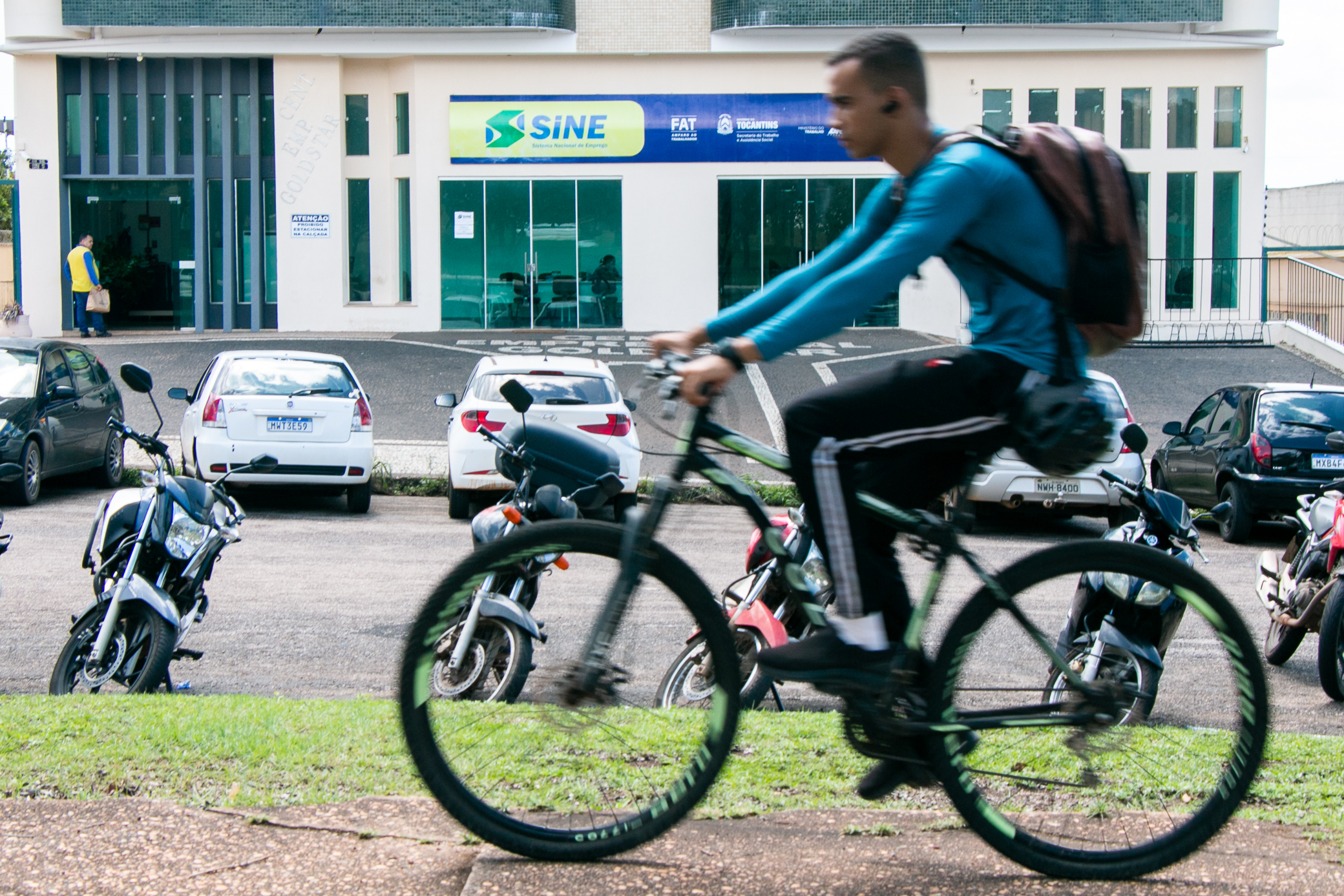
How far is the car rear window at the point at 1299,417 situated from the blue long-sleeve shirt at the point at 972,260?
37.2ft

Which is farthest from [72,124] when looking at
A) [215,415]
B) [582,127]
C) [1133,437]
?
[1133,437]

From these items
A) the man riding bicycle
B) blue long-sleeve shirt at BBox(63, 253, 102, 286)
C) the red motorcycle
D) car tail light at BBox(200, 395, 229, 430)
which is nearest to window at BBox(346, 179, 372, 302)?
blue long-sleeve shirt at BBox(63, 253, 102, 286)

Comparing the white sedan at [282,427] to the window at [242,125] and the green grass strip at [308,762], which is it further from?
the window at [242,125]

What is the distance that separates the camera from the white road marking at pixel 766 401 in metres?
19.3

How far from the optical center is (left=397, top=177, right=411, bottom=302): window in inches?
1219

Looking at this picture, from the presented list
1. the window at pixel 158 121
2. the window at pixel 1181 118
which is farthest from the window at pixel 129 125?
the window at pixel 1181 118

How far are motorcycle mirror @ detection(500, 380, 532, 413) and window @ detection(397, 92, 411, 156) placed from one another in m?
27.2

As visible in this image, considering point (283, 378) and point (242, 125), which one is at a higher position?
point (242, 125)

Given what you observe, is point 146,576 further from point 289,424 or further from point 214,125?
point 214,125

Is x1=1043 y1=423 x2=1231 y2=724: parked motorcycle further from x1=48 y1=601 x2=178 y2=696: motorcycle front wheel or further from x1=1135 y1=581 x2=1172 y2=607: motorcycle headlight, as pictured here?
x1=48 y1=601 x2=178 y2=696: motorcycle front wheel

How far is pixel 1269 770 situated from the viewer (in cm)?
411

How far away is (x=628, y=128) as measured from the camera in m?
30.1

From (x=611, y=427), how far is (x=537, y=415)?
0.74m

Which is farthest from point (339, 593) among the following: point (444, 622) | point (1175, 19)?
point (1175, 19)
